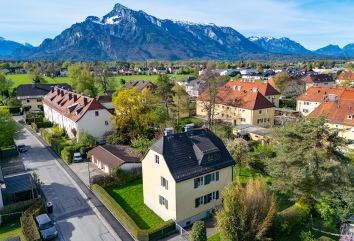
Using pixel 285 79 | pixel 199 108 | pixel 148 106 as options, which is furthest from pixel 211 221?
pixel 285 79

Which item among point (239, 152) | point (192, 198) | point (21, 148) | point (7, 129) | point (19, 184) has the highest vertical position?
point (7, 129)

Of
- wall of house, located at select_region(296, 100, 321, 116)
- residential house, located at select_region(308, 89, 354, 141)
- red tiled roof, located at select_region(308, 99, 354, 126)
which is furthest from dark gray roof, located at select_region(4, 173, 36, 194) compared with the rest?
wall of house, located at select_region(296, 100, 321, 116)

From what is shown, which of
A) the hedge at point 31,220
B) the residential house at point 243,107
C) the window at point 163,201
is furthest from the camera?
the residential house at point 243,107

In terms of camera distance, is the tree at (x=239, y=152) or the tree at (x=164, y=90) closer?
the tree at (x=239, y=152)

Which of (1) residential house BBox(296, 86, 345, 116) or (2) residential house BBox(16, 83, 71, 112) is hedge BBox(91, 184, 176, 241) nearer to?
(1) residential house BBox(296, 86, 345, 116)

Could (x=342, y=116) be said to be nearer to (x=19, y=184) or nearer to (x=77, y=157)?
(x=77, y=157)

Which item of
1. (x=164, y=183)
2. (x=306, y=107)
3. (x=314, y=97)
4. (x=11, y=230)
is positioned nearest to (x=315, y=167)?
(x=164, y=183)

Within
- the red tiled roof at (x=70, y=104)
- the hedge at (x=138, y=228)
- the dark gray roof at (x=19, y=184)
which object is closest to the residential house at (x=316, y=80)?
the red tiled roof at (x=70, y=104)

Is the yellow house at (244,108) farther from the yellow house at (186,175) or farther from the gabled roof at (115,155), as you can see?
the yellow house at (186,175)

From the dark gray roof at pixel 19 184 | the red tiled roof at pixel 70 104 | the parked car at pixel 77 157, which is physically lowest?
the parked car at pixel 77 157
